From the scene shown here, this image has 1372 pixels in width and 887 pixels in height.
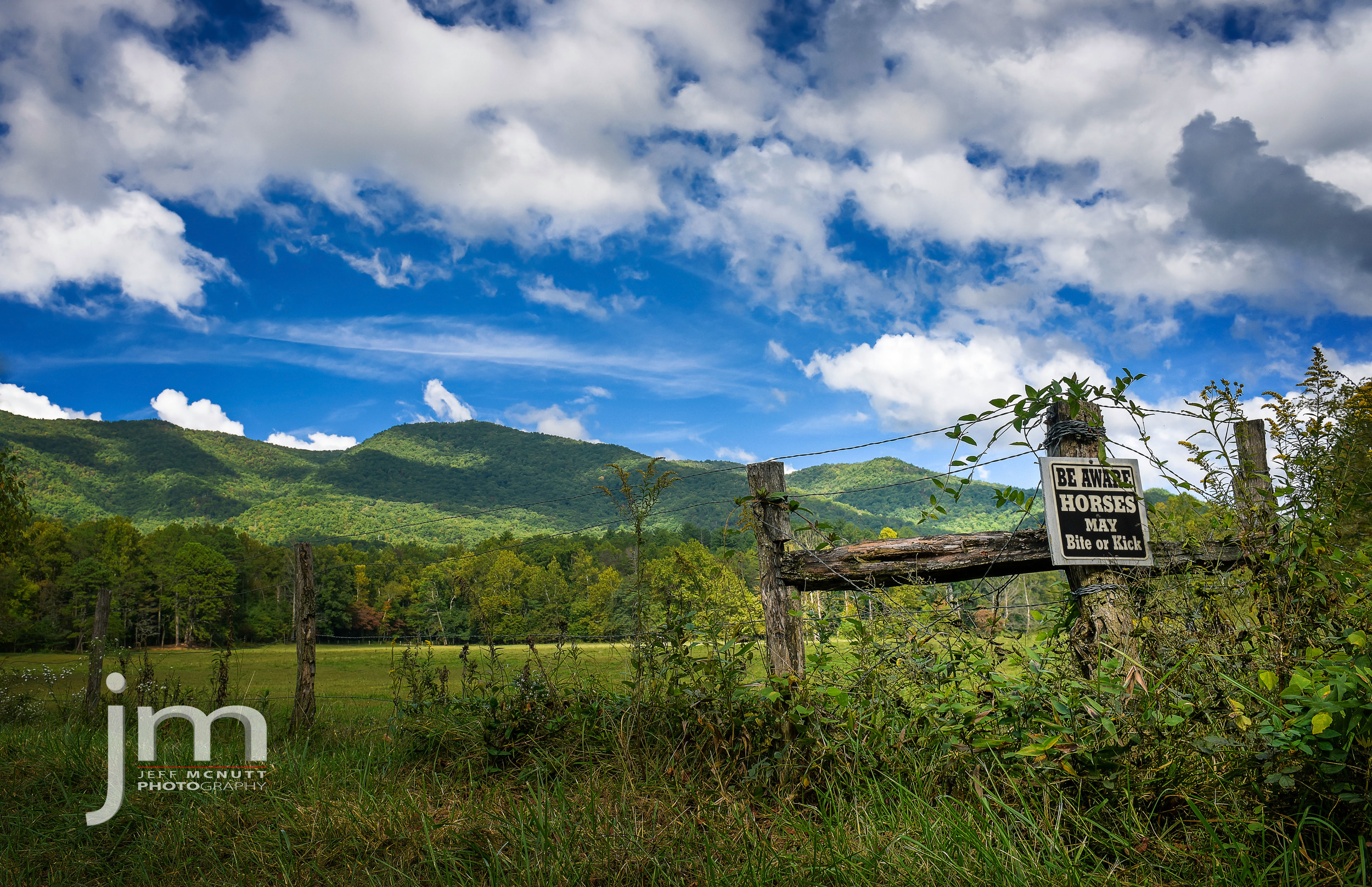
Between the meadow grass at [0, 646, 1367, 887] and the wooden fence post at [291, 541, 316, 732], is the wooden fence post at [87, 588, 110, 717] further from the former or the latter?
the meadow grass at [0, 646, 1367, 887]

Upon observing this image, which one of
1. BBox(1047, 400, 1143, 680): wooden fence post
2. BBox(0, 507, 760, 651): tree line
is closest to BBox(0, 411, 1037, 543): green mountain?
BBox(0, 507, 760, 651): tree line

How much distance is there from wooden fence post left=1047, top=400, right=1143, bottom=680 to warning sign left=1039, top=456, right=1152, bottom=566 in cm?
10

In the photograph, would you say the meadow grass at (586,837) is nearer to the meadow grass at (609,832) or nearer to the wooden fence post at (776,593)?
the meadow grass at (609,832)

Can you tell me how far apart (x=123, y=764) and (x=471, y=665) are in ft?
8.22

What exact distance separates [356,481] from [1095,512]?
169m

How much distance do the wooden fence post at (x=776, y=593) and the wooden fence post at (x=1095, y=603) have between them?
5.51ft

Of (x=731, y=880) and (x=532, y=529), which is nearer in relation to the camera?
(x=731, y=880)

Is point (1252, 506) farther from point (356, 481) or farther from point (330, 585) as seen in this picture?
point (356, 481)

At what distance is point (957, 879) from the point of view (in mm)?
2385

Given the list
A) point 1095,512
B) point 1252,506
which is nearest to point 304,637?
point 1095,512

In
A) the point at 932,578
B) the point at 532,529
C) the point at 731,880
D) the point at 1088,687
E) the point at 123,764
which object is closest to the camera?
the point at 731,880

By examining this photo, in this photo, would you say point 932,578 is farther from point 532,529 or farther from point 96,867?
point 532,529

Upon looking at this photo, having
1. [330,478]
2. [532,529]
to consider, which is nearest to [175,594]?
[532,529]

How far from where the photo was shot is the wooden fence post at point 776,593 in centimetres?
443
